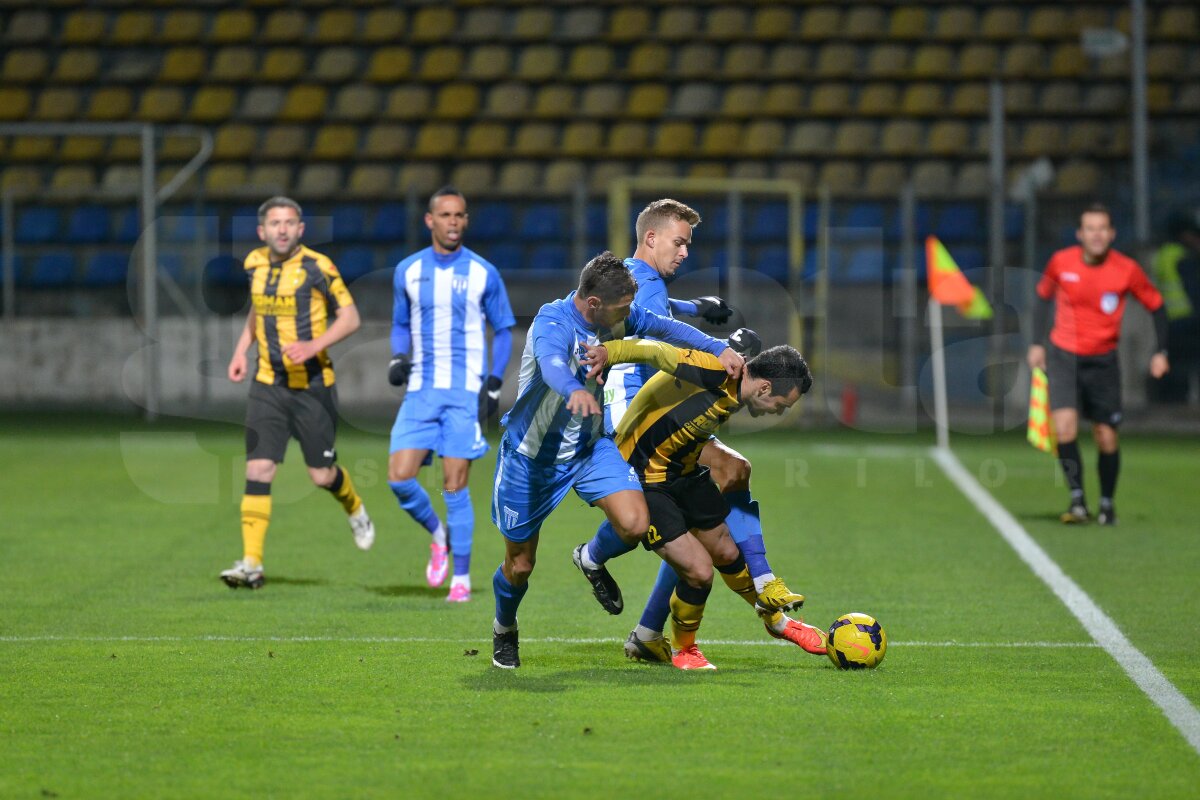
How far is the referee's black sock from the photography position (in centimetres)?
1150

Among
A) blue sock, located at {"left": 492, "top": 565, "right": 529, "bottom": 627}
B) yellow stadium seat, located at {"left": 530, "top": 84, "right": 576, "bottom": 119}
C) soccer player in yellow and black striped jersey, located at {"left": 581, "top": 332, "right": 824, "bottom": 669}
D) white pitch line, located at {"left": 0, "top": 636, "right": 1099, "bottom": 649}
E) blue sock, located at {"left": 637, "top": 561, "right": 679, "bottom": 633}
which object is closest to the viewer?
soccer player in yellow and black striped jersey, located at {"left": 581, "top": 332, "right": 824, "bottom": 669}

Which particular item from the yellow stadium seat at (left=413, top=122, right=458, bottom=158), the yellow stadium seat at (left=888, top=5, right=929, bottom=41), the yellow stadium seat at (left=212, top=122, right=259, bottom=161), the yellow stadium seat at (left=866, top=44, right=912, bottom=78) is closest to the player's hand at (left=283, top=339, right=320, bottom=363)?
the yellow stadium seat at (left=413, top=122, right=458, bottom=158)

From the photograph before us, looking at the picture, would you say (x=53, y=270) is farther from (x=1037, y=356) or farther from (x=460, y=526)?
(x=460, y=526)

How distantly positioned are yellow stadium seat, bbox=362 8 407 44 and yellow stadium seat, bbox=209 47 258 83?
5.31 ft

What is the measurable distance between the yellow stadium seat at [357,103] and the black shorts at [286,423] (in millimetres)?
15895

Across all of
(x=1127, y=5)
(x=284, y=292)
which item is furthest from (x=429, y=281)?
(x=1127, y=5)

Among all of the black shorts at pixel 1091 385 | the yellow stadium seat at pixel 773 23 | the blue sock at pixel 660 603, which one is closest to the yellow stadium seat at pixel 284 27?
the yellow stadium seat at pixel 773 23

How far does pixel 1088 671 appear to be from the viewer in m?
6.58

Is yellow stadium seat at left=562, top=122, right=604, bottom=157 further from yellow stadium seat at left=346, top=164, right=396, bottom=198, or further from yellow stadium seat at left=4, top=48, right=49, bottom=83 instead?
yellow stadium seat at left=4, top=48, right=49, bottom=83

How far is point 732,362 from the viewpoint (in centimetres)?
612

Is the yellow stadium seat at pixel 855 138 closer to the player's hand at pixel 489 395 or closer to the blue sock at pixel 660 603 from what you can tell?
the player's hand at pixel 489 395

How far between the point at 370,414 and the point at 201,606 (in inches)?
471

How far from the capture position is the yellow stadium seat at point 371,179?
23391 mm

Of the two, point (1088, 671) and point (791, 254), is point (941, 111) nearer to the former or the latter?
point (791, 254)
